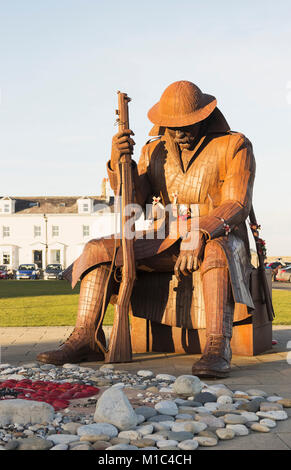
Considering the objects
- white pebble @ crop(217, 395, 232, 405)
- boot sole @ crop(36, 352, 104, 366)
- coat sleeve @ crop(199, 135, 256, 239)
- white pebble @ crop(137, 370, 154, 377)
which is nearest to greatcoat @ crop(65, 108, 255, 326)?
coat sleeve @ crop(199, 135, 256, 239)

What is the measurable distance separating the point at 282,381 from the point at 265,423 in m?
1.51

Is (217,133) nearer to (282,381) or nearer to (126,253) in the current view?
(126,253)

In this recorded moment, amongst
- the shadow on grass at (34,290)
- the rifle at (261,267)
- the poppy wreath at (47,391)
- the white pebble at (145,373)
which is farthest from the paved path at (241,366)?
the shadow on grass at (34,290)

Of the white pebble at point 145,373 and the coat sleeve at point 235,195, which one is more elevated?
the coat sleeve at point 235,195

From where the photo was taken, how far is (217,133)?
602 centimetres

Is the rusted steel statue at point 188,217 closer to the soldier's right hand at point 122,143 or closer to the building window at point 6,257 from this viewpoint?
the soldier's right hand at point 122,143

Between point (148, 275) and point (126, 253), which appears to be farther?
point (148, 275)

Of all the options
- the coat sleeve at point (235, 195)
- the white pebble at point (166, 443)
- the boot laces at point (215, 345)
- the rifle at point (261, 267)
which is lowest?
the white pebble at point (166, 443)

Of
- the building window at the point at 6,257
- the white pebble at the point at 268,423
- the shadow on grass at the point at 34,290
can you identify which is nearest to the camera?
the white pebble at the point at 268,423

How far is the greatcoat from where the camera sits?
17.3 feet

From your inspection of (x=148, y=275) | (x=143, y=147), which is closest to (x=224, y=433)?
(x=148, y=275)

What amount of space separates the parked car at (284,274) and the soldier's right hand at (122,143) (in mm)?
35807

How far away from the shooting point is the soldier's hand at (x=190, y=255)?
16.6ft

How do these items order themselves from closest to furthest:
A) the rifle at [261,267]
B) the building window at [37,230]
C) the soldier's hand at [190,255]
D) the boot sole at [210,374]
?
the boot sole at [210,374], the soldier's hand at [190,255], the rifle at [261,267], the building window at [37,230]
